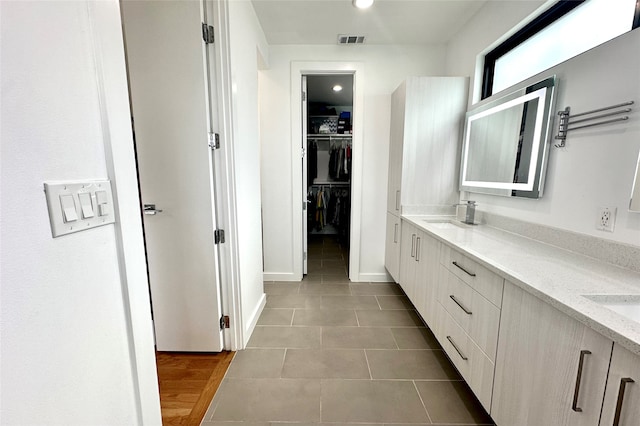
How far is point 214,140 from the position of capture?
63.9 inches

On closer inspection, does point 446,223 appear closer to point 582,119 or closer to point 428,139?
point 428,139

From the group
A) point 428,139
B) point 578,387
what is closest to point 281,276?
point 428,139

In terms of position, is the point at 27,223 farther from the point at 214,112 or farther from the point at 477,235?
the point at 477,235

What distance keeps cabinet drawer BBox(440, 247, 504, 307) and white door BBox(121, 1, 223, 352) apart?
4.99 ft

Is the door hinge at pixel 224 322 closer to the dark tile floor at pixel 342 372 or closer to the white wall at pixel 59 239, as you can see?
the dark tile floor at pixel 342 372

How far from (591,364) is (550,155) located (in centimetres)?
120

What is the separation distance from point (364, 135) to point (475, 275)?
196 cm

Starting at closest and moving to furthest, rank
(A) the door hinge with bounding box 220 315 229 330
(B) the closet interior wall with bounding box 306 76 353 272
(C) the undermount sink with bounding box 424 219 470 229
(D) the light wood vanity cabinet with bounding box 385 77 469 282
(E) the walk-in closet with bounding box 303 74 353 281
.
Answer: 1. (A) the door hinge with bounding box 220 315 229 330
2. (C) the undermount sink with bounding box 424 219 470 229
3. (D) the light wood vanity cabinet with bounding box 385 77 469 282
4. (E) the walk-in closet with bounding box 303 74 353 281
5. (B) the closet interior wall with bounding box 306 76 353 272

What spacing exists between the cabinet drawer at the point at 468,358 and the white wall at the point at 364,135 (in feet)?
4.64

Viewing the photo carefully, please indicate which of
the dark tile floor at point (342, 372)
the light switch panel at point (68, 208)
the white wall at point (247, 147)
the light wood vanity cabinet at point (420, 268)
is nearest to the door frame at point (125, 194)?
the light switch panel at point (68, 208)

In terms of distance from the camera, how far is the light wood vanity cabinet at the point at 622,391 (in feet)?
2.05

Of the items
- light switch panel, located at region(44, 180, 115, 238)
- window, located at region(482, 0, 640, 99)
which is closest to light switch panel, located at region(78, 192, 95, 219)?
light switch panel, located at region(44, 180, 115, 238)

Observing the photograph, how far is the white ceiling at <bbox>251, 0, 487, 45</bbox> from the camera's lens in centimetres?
206

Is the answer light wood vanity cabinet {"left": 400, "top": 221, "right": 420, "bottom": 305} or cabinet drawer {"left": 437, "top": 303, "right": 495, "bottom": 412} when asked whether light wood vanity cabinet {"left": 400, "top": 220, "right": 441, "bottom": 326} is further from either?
cabinet drawer {"left": 437, "top": 303, "right": 495, "bottom": 412}
